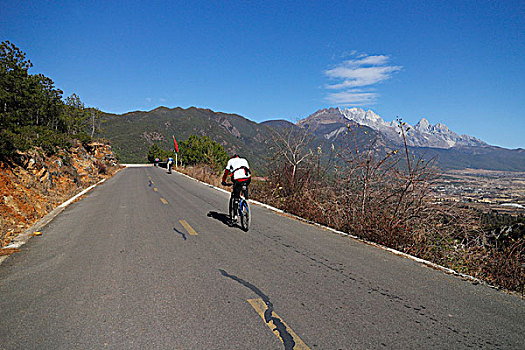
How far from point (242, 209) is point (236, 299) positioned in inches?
170

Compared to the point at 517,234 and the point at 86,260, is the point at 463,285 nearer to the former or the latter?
the point at 517,234

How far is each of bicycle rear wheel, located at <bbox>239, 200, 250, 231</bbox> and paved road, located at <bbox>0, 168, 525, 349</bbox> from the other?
1037 mm

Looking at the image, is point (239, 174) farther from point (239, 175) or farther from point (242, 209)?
point (242, 209)

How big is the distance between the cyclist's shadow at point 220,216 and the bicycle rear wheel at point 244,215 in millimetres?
982

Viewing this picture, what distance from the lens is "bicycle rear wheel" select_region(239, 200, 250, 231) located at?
8.15 metres

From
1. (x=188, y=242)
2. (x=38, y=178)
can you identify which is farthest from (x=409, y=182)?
(x=38, y=178)

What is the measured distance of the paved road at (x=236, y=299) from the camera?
3.16 m

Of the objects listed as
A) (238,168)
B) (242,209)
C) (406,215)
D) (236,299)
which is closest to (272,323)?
(236,299)

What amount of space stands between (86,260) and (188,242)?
1.99m

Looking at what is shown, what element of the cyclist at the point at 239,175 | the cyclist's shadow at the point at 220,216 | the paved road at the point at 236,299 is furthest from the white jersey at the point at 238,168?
the paved road at the point at 236,299

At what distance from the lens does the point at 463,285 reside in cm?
482

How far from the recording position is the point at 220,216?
33.7 feet

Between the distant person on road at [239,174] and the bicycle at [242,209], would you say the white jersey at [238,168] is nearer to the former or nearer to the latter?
the distant person on road at [239,174]

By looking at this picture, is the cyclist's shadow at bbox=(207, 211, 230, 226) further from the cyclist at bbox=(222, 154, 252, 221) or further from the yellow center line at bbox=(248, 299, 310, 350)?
the yellow center line at bbox=(248, 299, 310, 350)
